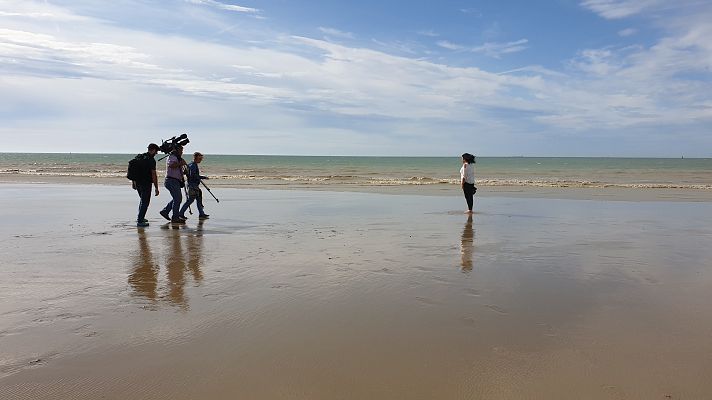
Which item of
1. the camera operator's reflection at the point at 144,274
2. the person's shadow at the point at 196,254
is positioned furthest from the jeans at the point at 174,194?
the camera operator's reflection at the point at 144,274

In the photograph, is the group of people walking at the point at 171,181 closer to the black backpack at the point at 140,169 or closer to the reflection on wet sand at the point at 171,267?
the black backpack at the point at 140,169

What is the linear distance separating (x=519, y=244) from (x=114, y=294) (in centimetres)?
663

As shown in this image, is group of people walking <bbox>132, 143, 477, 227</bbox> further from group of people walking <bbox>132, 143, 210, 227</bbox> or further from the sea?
the sea

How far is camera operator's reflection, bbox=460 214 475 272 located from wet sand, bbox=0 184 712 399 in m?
0.10

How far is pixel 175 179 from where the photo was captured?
12070 millimetres

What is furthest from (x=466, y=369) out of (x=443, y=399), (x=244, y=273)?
(x=244, y=273)

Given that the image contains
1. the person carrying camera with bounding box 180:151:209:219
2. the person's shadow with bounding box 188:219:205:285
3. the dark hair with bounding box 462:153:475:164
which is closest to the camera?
the person's shadow with bounding box 188:219:205:285

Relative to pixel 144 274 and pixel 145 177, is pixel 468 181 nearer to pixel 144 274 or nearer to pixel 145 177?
pixel 145 177

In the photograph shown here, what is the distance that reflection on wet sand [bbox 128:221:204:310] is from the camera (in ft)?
18.7

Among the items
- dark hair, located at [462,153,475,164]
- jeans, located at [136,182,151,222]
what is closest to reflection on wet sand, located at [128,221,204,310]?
jeans, located at [136,182,151,222]

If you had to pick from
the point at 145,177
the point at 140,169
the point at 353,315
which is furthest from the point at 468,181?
the point at 353,315

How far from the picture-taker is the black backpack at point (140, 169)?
11312 millimetres

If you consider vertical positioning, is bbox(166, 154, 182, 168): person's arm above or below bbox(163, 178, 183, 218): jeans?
above

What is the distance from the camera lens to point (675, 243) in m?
9.30
